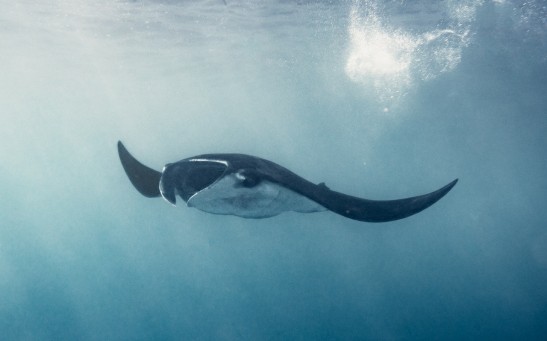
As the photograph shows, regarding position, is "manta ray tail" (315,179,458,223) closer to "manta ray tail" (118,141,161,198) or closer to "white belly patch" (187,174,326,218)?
"white belly patch" (187,174,326,218)

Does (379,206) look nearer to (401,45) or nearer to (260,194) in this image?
(260,194)

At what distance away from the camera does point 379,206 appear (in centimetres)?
293

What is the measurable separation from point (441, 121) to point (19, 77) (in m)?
36.7

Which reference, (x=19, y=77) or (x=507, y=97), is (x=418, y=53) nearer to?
(x=507, y=97)

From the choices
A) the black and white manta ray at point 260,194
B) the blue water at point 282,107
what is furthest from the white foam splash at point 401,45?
the black and white manta ray at point 260,194

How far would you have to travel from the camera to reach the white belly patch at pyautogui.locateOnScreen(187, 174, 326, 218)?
280cm

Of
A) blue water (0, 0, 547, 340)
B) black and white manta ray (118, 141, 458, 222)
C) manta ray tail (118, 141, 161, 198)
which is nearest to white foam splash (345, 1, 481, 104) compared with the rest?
blue water (0, 0, 547, 340)

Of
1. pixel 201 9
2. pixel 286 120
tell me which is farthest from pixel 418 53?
pixel 286 120

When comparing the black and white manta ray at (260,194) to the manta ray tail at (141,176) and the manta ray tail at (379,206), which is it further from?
the manta ray tail at (141,176)

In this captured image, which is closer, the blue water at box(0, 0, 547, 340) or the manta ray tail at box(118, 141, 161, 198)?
the manta ray tail at box(118, 141, 161, 198)

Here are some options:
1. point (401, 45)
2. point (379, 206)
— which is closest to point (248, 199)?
point (379, 206)

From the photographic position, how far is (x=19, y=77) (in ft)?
78.7

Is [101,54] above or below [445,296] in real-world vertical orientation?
above

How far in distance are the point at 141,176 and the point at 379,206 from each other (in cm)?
305
